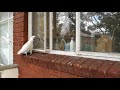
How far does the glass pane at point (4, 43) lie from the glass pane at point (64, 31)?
1943 mm

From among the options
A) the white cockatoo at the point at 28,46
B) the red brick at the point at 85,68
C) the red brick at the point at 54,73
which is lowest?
the red brick at the point at 54,73

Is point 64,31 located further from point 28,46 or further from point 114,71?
point 114,71

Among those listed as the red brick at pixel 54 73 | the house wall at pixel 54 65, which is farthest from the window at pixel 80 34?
the red brick at pixel 54 73

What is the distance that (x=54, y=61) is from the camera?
2.27m

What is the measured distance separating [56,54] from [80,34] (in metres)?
0.54

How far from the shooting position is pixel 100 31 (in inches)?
78.5

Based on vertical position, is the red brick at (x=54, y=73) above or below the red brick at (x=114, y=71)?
below

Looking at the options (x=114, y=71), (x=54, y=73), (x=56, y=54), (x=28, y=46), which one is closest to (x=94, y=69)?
(x=114, y=71)

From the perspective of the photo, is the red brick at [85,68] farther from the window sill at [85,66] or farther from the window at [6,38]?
the window at [6,38]

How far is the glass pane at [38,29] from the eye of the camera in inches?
117
